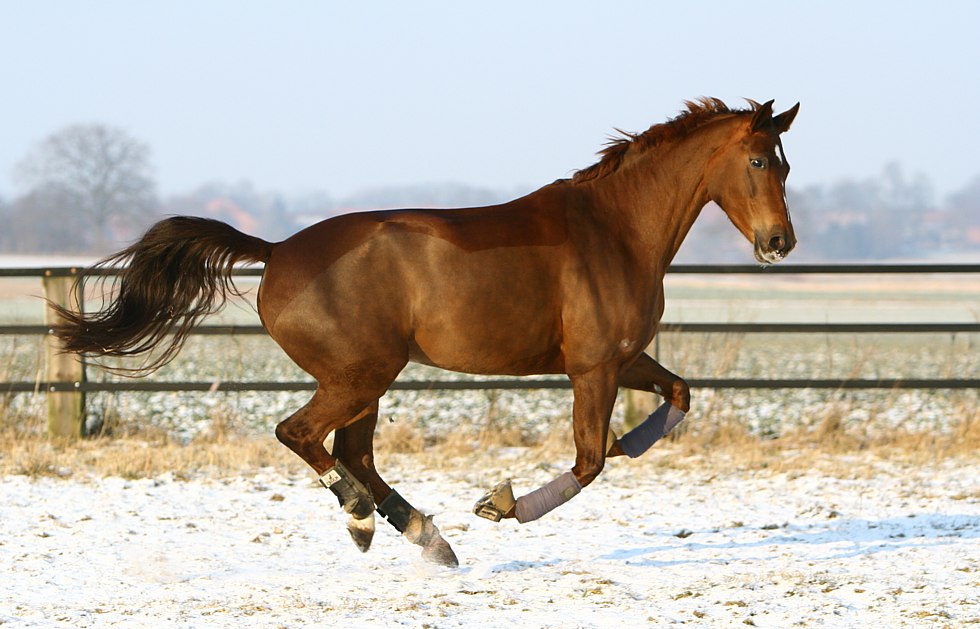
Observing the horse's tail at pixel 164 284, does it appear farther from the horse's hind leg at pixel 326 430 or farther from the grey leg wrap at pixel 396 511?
the grey leg wrap at pixel 396 511

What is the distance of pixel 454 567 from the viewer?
4781 mm

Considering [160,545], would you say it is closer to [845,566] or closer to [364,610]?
[364,610]

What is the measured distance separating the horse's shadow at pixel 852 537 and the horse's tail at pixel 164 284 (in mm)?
2215

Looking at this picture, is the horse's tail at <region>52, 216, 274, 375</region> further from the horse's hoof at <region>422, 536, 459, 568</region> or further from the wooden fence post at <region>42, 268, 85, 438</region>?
the wooden fence post at <region>42, 268, 85, 438</region>

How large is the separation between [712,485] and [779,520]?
3.04ft

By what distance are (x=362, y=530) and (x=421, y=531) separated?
0.86ft

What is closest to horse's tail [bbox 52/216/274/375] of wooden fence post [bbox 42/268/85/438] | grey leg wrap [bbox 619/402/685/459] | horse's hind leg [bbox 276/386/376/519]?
horse's hind leg [bbox 276/386/376/519]

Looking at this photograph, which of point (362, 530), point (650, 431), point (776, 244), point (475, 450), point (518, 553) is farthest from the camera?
point (475, 450)

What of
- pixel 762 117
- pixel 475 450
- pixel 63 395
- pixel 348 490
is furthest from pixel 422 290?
pixel 63 395

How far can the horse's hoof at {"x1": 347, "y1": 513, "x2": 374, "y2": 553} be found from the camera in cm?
473

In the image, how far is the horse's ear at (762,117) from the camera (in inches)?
178

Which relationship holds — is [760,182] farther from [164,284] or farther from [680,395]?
[164,284]

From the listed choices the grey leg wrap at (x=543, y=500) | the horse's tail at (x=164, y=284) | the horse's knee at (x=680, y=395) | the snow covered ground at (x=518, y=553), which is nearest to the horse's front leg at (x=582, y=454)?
the grey leg wrap at (x=543, y=500)

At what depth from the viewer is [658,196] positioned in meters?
4.84
